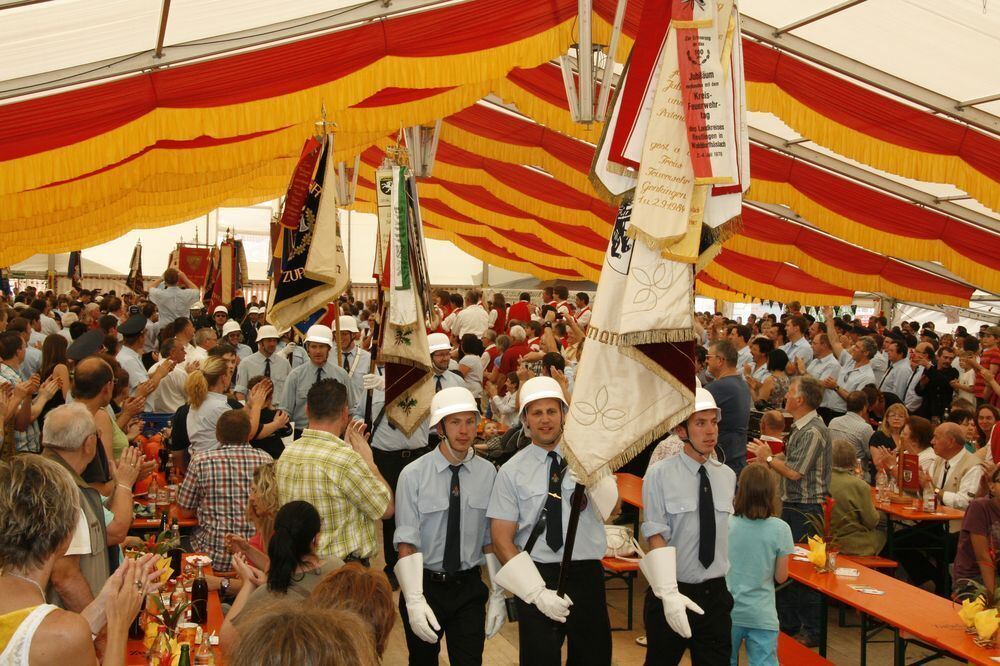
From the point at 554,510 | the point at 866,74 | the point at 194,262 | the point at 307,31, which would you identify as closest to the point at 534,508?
the point at 554,510

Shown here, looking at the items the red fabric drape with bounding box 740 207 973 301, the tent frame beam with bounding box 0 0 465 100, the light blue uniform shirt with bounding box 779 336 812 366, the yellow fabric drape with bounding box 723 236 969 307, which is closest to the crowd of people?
the tent frame beam with bounding box 0 0 465 100

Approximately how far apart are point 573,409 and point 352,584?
1292 mm

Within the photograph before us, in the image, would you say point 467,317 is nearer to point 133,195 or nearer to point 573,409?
point 133,195

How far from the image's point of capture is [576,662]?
4195 millimetres

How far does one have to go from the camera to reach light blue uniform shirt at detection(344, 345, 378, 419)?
873cm

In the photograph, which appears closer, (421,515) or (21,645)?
(21,645)

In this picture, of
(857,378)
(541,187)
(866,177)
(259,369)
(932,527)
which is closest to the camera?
(932,527)

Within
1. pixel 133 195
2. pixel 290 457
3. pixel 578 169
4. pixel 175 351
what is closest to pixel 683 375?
pixel 290 457

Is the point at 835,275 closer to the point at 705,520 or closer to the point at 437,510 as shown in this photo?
the point at 705,520

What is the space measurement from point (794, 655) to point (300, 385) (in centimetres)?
476

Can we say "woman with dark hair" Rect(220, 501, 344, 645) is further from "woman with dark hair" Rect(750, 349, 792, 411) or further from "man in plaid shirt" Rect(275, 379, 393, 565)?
"woman with dark hair" Rect(750, 349, 792, 411)

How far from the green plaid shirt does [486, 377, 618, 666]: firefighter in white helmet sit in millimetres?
612

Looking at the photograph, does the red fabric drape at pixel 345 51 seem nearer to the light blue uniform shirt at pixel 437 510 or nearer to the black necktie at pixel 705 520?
the light blue uniform shirt at pixel 437 510

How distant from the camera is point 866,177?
12.3 meters
